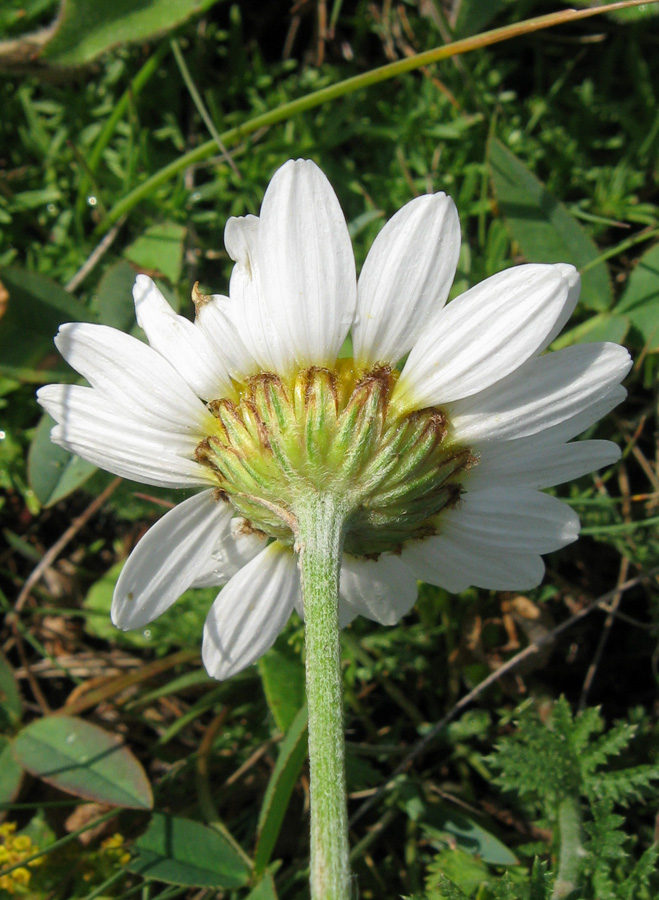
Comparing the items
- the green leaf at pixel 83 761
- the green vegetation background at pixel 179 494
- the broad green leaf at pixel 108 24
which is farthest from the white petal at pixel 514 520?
the broad green leaf at pixel 108 24

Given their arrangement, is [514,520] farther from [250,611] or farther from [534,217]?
[534,217]

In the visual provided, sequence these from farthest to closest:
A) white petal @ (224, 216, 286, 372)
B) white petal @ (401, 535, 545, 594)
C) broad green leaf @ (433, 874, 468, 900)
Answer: white petal @ (401, 535, 545, 594), broad green leaf @ (433, 874, 468, 900), white petal @ (224, 216, 286, 372)

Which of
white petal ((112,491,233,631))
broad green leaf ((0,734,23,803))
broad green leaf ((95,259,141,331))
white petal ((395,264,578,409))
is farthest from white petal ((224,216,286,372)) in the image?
broad green leaf ((0,734,23,803))

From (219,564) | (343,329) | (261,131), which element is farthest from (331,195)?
(261,131)

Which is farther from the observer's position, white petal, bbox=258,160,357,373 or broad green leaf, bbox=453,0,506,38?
broad green leaf, bbox=453,0,506,38

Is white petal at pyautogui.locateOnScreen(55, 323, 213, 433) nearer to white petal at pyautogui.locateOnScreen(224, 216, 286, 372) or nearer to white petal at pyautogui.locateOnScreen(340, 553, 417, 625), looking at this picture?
white petal at pyautogui.locateOnScreen(224, 216, 286, 372)

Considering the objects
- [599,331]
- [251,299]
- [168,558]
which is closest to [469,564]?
[168,558]

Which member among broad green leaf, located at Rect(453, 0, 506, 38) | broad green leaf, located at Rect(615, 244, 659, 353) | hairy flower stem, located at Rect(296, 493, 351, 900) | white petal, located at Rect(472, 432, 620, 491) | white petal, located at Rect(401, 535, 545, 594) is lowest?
hairy flower stem, located at Rect(296, 493, 351, 900)
